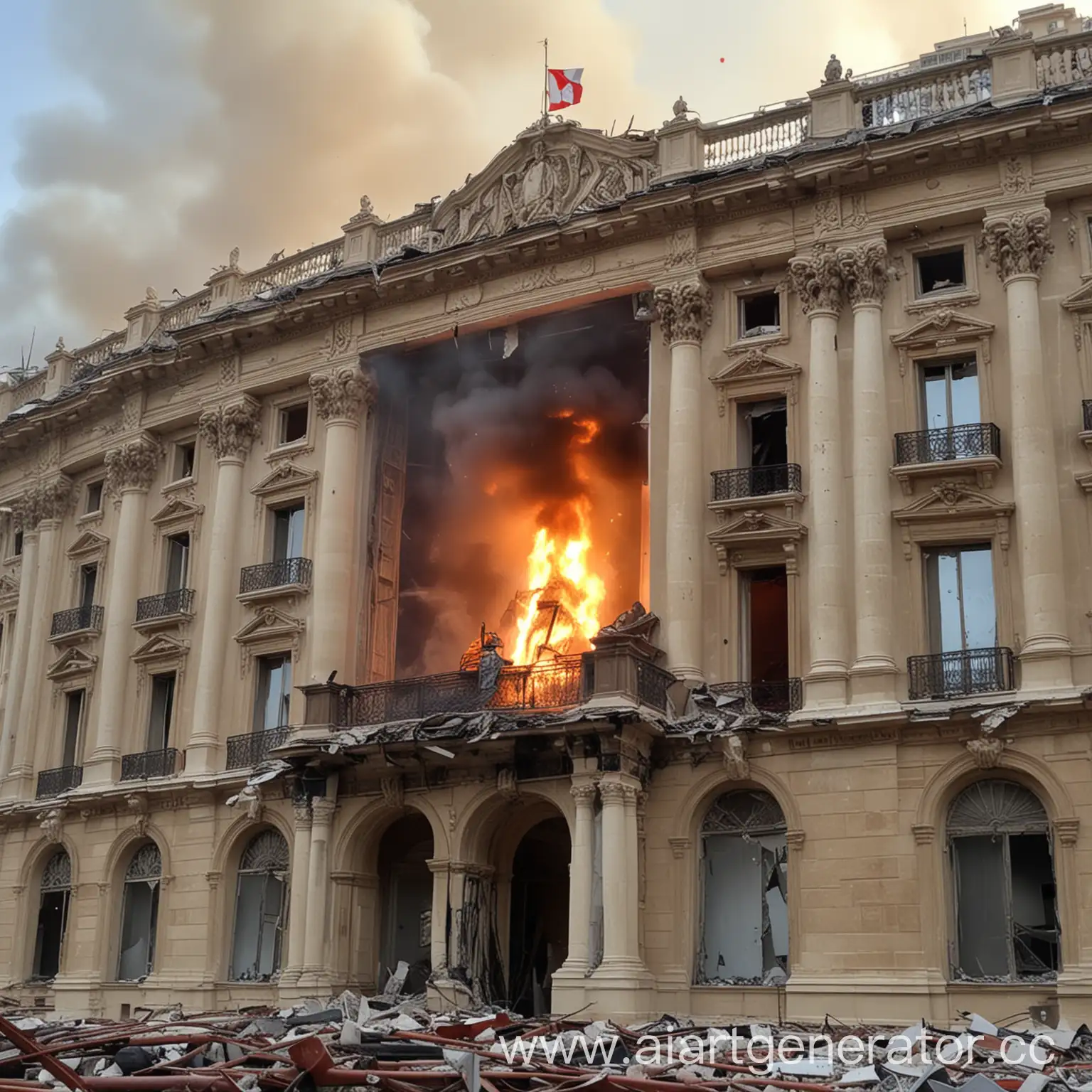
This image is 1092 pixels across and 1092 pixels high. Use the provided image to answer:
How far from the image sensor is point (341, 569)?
106 feet

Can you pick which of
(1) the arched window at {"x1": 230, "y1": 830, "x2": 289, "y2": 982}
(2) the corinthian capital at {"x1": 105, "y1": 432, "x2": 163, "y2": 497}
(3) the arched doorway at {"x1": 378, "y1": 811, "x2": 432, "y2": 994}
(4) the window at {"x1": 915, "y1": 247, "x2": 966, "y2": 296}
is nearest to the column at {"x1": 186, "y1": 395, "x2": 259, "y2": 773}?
(2) the corinthian capital at {"x1": 105, "y1": 432, "x2": 163, "y2": 497}

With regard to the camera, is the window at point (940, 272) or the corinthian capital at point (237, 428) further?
the corinthian capital at point (237, 428)

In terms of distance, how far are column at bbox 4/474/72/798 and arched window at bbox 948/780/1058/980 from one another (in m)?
25.0

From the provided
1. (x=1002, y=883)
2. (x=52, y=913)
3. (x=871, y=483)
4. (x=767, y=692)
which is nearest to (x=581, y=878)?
(x=767, y=692)

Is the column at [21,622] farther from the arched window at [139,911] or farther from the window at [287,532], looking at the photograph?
the window at [287,532]

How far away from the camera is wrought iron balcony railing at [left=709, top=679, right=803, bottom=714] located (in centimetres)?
2678

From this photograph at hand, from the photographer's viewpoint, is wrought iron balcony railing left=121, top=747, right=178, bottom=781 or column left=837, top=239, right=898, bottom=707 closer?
column left=837, top=239, right=898, bottom=707

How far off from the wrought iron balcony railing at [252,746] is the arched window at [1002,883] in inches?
596

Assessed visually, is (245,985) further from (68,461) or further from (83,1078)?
(83,1078)

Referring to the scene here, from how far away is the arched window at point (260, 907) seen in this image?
31.7 m

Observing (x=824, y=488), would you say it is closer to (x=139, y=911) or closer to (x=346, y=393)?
(x=346, y=393)

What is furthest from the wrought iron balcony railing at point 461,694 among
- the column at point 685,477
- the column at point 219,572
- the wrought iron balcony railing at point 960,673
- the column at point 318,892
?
the wrought iron balcony railing at point 960,673

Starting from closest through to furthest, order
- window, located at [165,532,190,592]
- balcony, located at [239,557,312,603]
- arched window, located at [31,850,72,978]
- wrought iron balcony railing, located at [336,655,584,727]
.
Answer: wrought iron balcony railing, located at [336,655,584,727] < balcony, located at [239,557,312,603] < arched window, located at [31,850,72,978] < window, located at [165,532,190,592]

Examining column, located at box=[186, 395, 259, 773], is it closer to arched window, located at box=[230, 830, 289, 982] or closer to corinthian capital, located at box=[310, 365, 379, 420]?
arched window, located at box=[230, 830, 289, 982]
